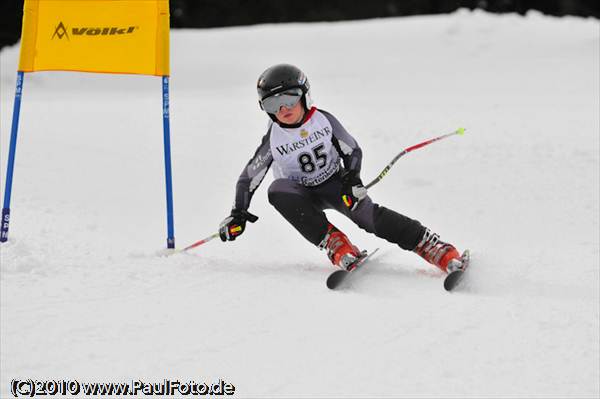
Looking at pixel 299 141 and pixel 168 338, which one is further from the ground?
pixel 299 141

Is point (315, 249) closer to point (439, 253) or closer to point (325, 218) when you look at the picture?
point (325, 218)

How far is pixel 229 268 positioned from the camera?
4672 millimetres

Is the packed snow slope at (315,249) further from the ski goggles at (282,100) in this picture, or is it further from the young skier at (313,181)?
the ski goggles at (282,100)

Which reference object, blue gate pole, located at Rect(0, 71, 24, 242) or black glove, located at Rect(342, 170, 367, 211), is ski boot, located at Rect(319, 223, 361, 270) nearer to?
black glove, located at Rect(342, 170, 367, 211)

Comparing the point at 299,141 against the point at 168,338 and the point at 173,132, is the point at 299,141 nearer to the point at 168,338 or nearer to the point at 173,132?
the point at 168,338

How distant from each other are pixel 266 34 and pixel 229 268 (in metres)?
10.2

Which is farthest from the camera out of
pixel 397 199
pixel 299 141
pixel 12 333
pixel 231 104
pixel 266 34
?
pixel 266 34

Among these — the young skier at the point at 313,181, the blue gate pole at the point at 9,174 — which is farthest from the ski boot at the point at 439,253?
the blue gate pole at the point at 9,174

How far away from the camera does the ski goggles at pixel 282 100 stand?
4477mm

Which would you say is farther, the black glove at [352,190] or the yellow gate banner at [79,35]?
the yellow gate banner at [79,35]

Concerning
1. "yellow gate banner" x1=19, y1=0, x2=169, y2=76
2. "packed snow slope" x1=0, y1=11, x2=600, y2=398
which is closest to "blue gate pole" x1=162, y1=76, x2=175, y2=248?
"packed snow slope" x1=0, y1=11, x2=600, y2=398

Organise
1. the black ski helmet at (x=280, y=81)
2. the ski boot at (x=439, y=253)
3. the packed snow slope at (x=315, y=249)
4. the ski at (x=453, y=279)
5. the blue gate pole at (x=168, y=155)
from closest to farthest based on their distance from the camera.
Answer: the packed snow slope at (x=315, y=249) → the ski at (x=453, y=279) → the ski boot at (x=439, y=253) → the black ski helmet at (x=280, y=81) → the blue gate pole at (x=168, y=155)

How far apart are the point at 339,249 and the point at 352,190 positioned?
0.35 m

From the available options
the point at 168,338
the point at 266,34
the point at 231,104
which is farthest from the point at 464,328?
the point at 266,34
